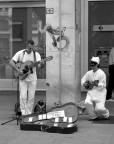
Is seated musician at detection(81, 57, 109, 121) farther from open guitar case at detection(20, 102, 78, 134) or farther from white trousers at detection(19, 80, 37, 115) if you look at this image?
white trousers at detection(19, 80, 37, 115)

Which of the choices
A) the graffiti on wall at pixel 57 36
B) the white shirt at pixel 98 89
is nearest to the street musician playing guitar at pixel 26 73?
the graffiti on wall at pixel 57 36

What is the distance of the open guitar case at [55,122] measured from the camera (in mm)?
9618

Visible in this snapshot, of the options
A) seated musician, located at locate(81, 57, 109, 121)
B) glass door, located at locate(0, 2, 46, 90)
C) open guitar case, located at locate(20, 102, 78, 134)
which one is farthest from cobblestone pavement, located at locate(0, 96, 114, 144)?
glass door, located at locate(0, 2, 46, 90)

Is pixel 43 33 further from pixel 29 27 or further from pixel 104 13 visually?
pixel 104 13

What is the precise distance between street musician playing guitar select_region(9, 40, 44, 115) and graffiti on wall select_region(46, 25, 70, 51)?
67cm

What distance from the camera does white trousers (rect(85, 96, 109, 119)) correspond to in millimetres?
10953

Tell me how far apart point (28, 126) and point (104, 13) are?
7.19 meters

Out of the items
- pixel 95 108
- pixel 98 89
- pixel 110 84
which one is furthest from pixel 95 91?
pixel 110 84

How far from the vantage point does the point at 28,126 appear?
32.6ft

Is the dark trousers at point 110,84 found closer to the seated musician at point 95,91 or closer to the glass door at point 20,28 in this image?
the glass door at point 20,28

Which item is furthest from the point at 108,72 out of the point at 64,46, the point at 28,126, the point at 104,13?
the point at 28,126

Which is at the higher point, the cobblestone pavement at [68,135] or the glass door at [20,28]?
the glass door at [20,28]

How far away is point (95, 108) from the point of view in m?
11.0

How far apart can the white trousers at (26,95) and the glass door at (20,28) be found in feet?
17.6
